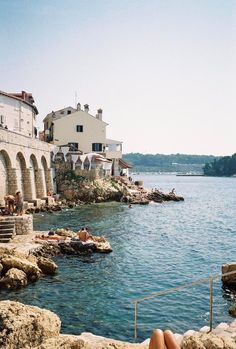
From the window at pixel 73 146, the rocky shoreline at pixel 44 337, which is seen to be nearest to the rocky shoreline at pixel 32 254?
the rocky shoreline at pixel 44 337

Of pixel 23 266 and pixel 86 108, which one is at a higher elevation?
pixel 86 108

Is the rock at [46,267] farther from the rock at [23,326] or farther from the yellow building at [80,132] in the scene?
the yellow building at [80,132]

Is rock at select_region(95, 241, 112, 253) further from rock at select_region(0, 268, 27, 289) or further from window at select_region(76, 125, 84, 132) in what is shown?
window at select_region(76, 125, 84, 132)

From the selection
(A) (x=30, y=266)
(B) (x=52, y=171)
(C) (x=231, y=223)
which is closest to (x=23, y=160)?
(B) (x=52, y=171)

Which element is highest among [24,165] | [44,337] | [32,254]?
[24,165]

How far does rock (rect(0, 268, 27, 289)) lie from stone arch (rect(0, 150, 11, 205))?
1695 centimetres

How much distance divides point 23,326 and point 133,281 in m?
12.5

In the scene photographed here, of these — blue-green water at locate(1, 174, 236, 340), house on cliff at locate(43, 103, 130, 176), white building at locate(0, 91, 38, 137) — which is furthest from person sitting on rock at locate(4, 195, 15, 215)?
house on cliff at locate(43, 103, 130, 176)

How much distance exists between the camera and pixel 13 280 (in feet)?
57.7

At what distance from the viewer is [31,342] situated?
8.11 meters

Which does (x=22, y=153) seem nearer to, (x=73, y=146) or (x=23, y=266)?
(x=23, y=266)

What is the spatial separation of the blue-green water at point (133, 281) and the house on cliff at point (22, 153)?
5.63m

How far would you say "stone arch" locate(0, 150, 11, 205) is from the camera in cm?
3495

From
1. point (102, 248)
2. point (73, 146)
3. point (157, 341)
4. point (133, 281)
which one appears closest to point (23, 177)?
point (102, 248)
